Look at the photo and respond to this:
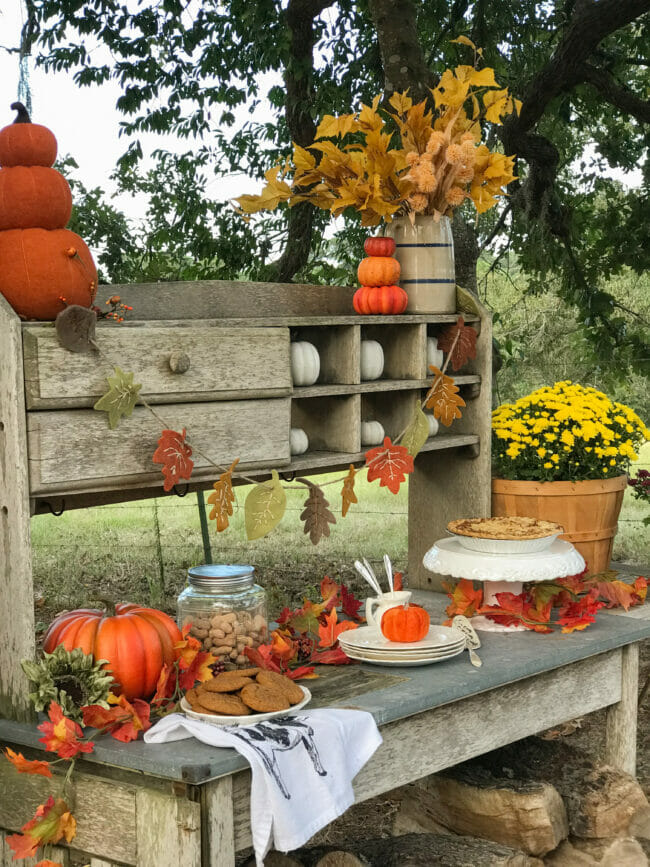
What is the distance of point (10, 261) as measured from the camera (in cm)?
250

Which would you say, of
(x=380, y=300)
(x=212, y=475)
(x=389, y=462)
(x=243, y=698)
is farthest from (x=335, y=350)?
(x=243, y=698)

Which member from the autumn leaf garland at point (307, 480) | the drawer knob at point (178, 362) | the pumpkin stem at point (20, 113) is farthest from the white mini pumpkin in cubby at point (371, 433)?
the pumpkin stem at point (20, 113)

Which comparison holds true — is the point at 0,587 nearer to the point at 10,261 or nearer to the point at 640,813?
the point at 10,261

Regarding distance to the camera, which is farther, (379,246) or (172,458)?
(379,246)

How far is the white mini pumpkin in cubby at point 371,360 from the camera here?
130 inches

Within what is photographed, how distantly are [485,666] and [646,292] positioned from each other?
19394 mm

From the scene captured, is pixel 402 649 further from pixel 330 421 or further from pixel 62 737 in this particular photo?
pixel 62 737

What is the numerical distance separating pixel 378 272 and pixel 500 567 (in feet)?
3.24

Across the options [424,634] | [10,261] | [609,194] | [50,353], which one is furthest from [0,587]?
[609,194]

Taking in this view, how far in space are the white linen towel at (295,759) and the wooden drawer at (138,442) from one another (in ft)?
1.89

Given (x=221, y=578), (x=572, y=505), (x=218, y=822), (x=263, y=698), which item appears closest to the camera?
(x=218, y=822)

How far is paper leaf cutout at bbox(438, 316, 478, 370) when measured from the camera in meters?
3.59

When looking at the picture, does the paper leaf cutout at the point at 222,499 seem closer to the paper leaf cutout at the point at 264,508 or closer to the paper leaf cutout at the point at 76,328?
the paper leaf cutout at the point at 264,508

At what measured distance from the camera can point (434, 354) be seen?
3.60 meters
